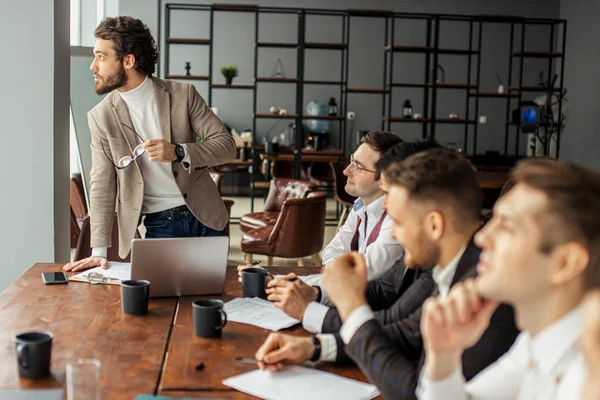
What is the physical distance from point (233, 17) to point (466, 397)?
12.0 meters

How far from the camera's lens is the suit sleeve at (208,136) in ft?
9.88

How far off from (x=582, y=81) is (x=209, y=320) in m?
12.0

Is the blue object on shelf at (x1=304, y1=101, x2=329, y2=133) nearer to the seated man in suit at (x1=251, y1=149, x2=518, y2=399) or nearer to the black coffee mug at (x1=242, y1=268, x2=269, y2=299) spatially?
the black coffee mug at (x1=242, y1=268, x2=269, y2=299)

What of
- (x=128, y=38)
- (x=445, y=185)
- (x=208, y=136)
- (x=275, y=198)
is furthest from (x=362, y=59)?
(x=445, y=185)

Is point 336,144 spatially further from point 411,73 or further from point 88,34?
point 88,34

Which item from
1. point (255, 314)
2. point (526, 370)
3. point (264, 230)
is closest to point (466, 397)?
point (526, 370)

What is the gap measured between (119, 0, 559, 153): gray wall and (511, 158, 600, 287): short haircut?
38.6 feet

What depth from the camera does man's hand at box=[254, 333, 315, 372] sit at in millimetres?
1673

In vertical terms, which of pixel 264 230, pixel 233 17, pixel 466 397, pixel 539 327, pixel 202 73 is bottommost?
pixel 264 230

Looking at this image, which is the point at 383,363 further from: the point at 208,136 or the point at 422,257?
the point at 208,136

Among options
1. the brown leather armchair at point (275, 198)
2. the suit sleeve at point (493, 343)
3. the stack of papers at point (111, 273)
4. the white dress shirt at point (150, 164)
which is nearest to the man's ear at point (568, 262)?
the suit sleeve at point (493, 343)

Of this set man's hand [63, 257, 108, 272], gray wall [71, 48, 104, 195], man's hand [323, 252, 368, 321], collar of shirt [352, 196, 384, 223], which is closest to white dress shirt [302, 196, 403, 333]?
collar of shirt [352, 196, 384, 223]

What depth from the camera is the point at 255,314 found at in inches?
85.7

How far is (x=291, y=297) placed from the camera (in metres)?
2.08
